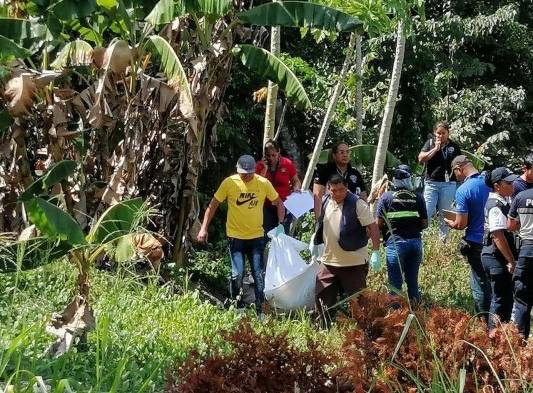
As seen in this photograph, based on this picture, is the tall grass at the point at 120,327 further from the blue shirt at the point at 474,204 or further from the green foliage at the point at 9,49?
the green foliage at the point at 9,49

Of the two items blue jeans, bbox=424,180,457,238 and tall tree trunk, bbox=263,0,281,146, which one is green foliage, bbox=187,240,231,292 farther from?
blue jeans, bbox=424,180,457,238

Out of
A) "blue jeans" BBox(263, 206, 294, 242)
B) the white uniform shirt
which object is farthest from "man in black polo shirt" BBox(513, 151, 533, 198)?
"blue jeans" BBox(263, 206, 294, 242)

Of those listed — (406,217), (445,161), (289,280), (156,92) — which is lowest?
(289,280)

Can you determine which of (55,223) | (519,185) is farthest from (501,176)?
(55,223)

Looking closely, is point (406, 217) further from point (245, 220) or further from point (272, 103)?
point (272, 103)

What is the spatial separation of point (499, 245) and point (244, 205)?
102 inches

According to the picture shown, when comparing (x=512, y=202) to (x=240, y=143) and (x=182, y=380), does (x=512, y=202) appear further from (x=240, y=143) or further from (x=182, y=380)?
(x=240, y=143)

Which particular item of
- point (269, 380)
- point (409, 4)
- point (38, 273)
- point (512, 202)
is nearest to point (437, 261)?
point (409, 4)

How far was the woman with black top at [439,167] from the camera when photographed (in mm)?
10141

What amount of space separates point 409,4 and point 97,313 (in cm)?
567

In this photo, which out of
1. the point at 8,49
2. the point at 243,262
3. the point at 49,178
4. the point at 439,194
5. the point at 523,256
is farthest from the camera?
the point at 439,194

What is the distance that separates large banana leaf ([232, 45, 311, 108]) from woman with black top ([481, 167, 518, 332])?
114 inches

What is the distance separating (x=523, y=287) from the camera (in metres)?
6.84

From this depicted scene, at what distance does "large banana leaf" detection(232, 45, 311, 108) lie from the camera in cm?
949
